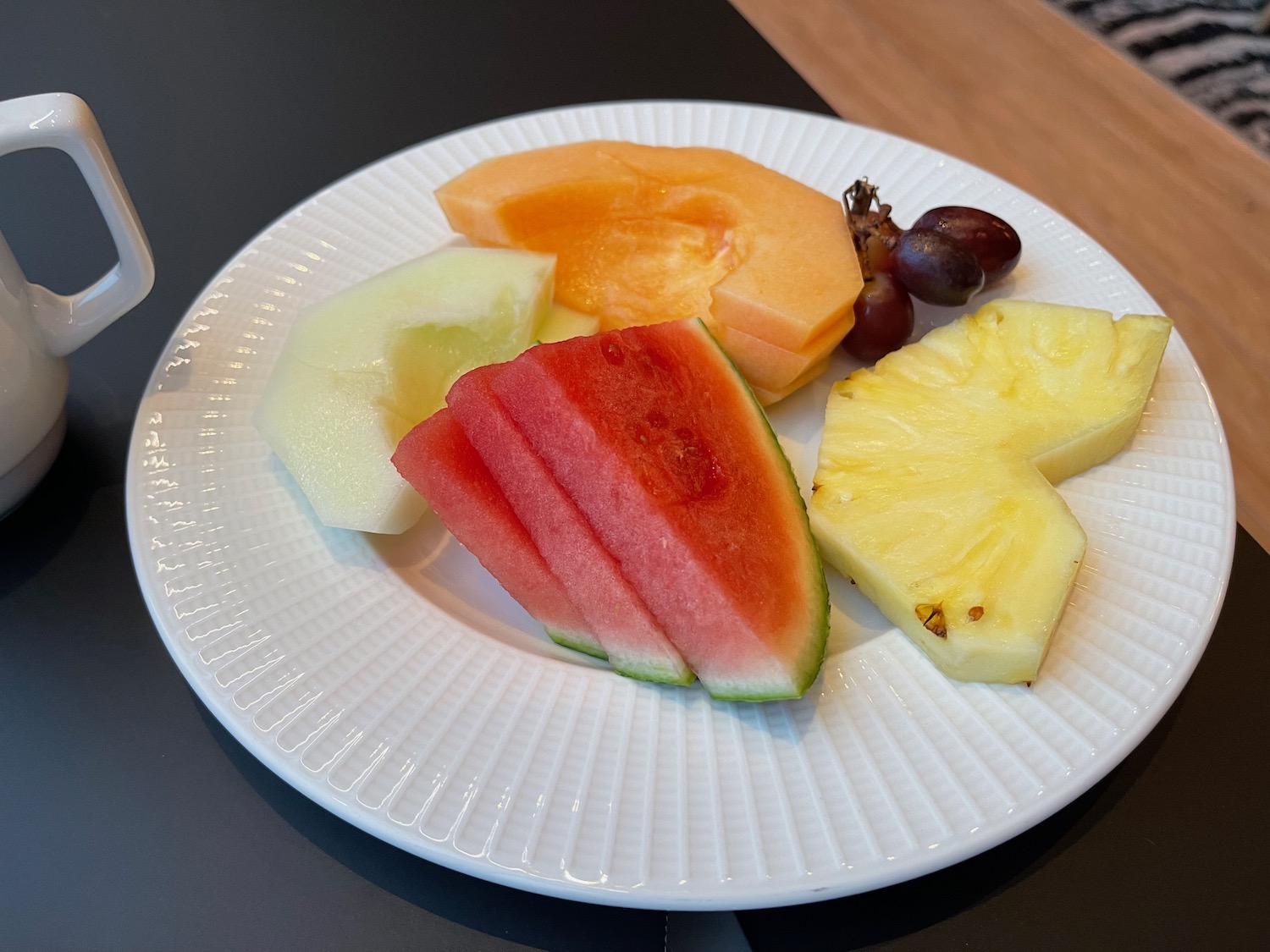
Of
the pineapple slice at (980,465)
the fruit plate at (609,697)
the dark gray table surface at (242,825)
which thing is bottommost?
the dark gray table surface at (242,825)

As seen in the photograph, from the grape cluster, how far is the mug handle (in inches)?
Result: 36.2

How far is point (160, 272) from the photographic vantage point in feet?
4.80

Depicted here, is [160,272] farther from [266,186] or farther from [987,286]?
[987,286]

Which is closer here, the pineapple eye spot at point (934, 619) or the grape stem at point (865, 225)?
the pineapple eye spot at point (934, 619)

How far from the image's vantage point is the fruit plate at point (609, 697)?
0.73m

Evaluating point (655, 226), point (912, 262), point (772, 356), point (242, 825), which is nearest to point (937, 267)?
point (912, 262)

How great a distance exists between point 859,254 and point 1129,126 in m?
0.99

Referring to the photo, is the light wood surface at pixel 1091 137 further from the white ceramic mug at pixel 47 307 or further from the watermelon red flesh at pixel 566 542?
the white ceramic mug at pixel 47 307

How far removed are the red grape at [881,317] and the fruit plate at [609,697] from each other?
152 millimetres

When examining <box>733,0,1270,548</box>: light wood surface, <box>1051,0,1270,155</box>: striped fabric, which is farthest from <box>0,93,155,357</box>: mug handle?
<box>1051,0,1270,155</box>: striped fabric

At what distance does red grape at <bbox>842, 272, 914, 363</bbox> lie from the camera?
116 cm

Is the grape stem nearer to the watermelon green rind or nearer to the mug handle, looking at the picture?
the watermelon green rind

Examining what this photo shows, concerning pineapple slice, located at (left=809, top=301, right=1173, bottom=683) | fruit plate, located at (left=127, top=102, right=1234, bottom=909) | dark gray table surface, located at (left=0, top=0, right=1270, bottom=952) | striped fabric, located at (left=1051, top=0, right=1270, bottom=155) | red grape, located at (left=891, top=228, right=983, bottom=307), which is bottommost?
dark gray table surface, located at (left=0, top=0, right=1270, bottom=952)

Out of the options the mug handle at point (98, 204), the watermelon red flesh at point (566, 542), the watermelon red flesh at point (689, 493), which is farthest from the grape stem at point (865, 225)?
the mug handle at point (98, 204)
